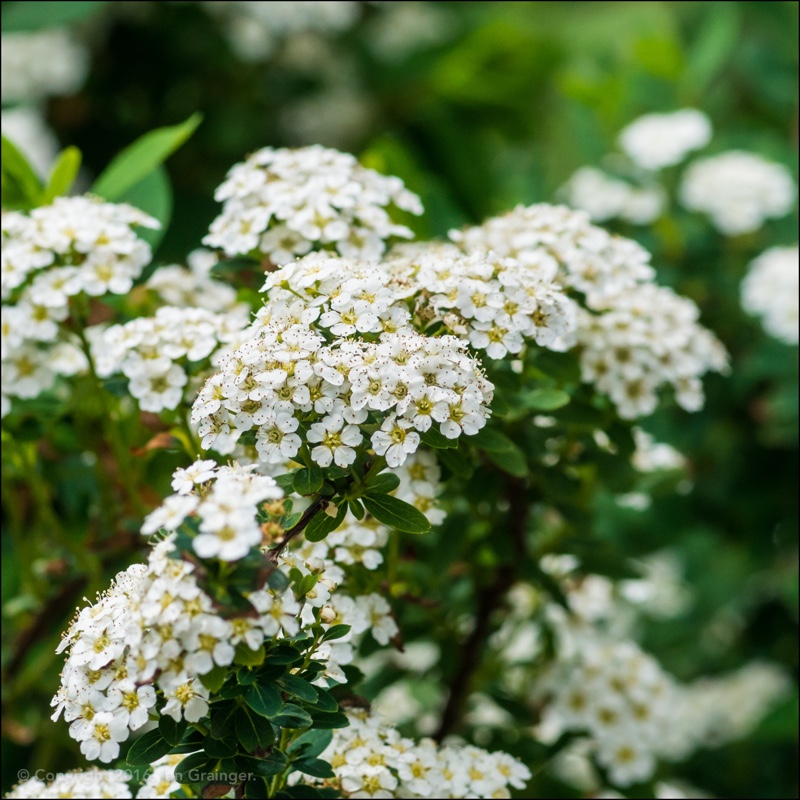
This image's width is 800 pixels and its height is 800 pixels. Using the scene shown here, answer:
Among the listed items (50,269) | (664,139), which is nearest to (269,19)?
(664,139)

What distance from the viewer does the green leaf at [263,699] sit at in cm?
77

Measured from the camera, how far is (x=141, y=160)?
4.53 ft

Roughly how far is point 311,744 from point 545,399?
0.39 meters

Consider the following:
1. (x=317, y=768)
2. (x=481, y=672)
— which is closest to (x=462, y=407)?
(x=317, y=768)

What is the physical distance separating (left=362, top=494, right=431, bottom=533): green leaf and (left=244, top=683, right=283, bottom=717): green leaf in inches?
6.4

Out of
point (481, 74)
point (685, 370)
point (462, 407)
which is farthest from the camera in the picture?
point (481, 74)

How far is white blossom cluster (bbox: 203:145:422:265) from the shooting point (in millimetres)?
1116

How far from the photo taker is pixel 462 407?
2.85 feet

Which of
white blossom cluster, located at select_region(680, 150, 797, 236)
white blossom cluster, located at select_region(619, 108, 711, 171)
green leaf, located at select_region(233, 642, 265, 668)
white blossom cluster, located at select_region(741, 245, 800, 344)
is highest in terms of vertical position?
white blossom cluster, located at select_region(619, 108, 711, 171)

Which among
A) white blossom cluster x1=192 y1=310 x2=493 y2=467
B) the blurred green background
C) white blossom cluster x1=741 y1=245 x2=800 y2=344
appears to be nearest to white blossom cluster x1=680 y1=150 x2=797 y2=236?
the blurred green background

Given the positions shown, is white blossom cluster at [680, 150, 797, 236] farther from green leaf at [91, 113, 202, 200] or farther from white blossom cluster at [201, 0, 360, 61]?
green leaf at [91, 113, 202, 200]

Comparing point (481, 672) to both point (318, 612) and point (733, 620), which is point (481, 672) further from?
point (733, 620)

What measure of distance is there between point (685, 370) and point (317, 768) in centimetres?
58

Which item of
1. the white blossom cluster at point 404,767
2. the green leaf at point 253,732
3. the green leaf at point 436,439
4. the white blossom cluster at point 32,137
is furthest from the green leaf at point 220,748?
the white blossom cluster at point 32,137
